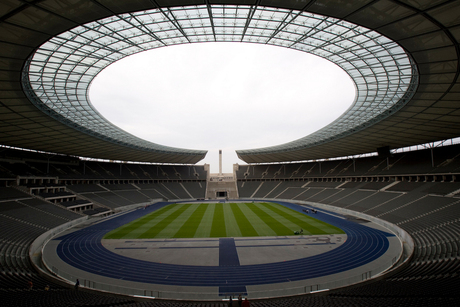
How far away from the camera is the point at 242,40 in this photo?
18.2 meters

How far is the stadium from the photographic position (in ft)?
40.4

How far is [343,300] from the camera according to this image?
38.8 feet

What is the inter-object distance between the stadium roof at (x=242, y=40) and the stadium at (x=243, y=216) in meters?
0.12

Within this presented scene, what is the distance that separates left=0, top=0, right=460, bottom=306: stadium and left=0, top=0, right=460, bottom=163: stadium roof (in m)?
0.12

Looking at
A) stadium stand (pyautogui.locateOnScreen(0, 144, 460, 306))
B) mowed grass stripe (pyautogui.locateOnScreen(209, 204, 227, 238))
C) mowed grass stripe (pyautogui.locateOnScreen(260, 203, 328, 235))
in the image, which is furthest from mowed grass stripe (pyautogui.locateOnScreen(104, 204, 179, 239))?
mowed grass stripe (pyautogui.locateOnScreen(260, 203, 328, 235))

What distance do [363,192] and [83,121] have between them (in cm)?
4693

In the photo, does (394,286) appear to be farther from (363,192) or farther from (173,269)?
(363,192)

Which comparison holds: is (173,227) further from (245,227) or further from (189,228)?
(245,227)

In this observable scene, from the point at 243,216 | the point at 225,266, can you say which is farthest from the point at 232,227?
the point at 225,266

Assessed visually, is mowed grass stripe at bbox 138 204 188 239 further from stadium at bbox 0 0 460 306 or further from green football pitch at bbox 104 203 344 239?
stadium at bbox 0 0 460 306

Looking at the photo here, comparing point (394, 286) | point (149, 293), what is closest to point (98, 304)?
point (149, 293)

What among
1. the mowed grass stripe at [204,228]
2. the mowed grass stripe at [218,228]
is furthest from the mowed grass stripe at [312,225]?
the mowed grass stripe at [204,228]

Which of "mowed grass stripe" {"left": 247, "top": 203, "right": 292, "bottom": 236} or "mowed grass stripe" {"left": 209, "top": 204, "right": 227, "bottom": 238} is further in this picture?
"mowed grass stripe" {"left": 247, "top": 203, "right": 292, "bottom": 236}

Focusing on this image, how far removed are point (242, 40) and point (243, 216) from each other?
2872 cm
